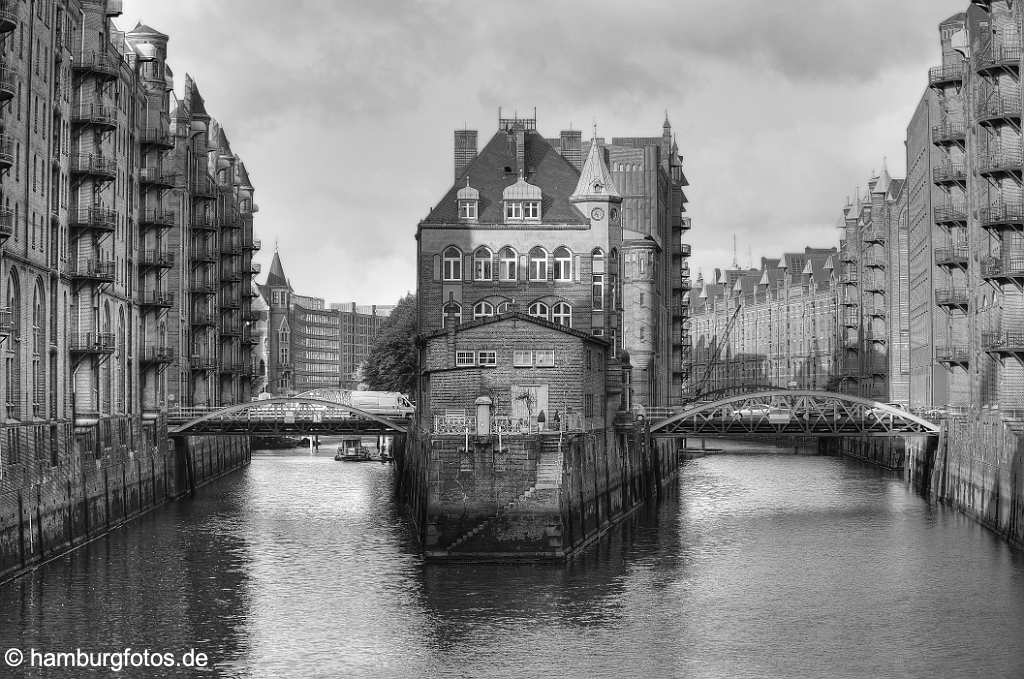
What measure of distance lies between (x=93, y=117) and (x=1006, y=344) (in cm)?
3832

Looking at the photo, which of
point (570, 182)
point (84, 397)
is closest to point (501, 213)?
point (570, 182)

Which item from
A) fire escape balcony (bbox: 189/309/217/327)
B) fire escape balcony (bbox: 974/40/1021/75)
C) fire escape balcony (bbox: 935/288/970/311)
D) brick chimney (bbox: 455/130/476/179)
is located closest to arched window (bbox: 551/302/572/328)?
brick chimney (bbox: 455/130/476/179)

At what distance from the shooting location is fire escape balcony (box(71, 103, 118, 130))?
65.0m

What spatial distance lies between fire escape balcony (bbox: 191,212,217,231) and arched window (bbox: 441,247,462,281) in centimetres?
2248

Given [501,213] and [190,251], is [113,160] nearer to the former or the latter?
[501,213]

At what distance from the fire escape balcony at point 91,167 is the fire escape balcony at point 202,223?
3556 centimetres

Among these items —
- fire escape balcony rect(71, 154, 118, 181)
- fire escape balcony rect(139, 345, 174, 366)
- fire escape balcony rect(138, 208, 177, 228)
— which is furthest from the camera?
fire escape balcony rect(139, 345, 174, 366)

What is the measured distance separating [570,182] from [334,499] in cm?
2153

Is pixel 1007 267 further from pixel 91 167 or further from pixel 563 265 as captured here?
pixel 91 167

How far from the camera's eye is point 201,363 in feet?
336

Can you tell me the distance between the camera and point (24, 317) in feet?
188

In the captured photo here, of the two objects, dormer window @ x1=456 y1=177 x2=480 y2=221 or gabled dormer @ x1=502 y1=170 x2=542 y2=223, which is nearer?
dormer window @ x1=456 y1=177 x2=480 y2=221

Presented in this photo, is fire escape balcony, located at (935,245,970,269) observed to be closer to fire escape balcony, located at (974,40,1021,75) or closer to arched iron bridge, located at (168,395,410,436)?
fire escape balcony, located at (974,40,1021,75)

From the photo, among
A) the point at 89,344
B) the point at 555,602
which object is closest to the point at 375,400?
the point at 89,344
